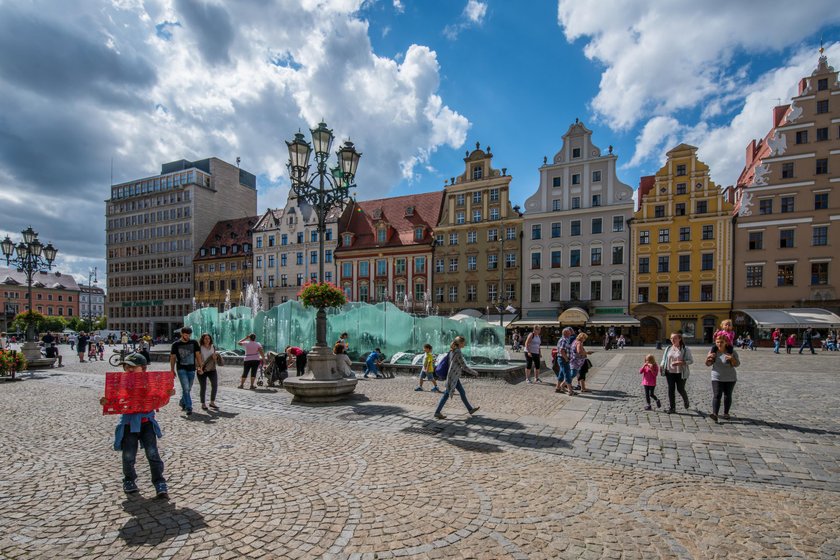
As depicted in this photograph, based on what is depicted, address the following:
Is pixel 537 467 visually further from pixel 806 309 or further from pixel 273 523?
pixel 806 309

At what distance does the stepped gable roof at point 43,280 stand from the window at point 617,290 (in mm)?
108880

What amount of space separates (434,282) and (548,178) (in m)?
15.2

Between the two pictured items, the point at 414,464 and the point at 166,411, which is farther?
the point at 166,411

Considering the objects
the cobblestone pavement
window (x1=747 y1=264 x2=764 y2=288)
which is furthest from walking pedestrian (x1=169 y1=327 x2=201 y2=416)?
window (x1=747 y1=264 x2=764 y2=288)

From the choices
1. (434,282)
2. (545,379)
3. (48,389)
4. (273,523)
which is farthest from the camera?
(434,282)

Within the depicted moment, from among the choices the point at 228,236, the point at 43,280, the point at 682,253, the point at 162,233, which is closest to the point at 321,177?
the point at 682,253

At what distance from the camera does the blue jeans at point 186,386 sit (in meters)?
8.48

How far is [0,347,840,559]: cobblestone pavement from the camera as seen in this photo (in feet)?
11.9

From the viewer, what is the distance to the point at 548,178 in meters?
39.2

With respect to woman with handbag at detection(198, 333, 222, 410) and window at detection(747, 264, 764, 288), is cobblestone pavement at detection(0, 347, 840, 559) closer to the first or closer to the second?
woman with handbag at detection(198, 333, 222, 410)

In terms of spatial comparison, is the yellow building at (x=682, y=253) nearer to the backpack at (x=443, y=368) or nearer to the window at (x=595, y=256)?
the window at (x=595, y=256)

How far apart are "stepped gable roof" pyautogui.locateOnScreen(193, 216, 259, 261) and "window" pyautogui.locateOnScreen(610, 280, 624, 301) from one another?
146ft

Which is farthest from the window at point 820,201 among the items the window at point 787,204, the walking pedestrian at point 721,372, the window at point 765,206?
the walking pedestrian at point 721,372

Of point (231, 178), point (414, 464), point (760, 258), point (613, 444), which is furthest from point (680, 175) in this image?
point (231, 178)
